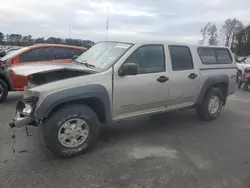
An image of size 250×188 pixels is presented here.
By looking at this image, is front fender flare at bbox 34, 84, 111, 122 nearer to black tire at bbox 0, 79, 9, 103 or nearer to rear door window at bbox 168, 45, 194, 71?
rear door window at bbox 168, 45, 194, 71

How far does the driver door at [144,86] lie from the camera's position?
181 inches

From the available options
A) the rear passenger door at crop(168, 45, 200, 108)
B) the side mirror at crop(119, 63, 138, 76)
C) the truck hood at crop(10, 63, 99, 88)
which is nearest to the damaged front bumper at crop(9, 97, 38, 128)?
the truck hood at crop(10, 63, 99, 88)

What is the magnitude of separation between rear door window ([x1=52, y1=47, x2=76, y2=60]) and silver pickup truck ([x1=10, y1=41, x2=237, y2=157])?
3.78 m

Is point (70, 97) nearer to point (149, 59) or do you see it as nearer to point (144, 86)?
point (144, 86)

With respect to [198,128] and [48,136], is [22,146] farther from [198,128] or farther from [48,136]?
[198,128]

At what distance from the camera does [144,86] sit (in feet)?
15.9

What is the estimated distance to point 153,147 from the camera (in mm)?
4750

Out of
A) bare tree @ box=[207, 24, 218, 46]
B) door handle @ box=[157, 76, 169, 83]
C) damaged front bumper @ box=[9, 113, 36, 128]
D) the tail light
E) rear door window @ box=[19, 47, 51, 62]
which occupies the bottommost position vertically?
damaged front bumper @ box=[9, 113, 36, 128]

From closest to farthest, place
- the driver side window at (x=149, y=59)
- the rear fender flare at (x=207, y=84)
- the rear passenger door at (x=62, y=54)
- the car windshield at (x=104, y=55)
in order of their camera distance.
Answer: the car windshield at (x=104, y=55) < the driver side window at (x=149, y=59) < the rear fender flare at (x=207, y=84) < the rear passenger door at (x=62, y=54)

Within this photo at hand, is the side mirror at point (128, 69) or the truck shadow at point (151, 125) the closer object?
the side mirror at point (128, 69)

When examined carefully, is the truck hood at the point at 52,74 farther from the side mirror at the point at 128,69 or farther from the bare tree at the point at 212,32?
the bare tree at the point at 212,32

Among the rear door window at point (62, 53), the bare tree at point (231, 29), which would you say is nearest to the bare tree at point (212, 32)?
the bare tree at point (231, 29)

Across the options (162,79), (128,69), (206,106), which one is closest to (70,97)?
(128,69)

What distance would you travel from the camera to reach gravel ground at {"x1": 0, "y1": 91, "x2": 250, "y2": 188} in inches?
140
